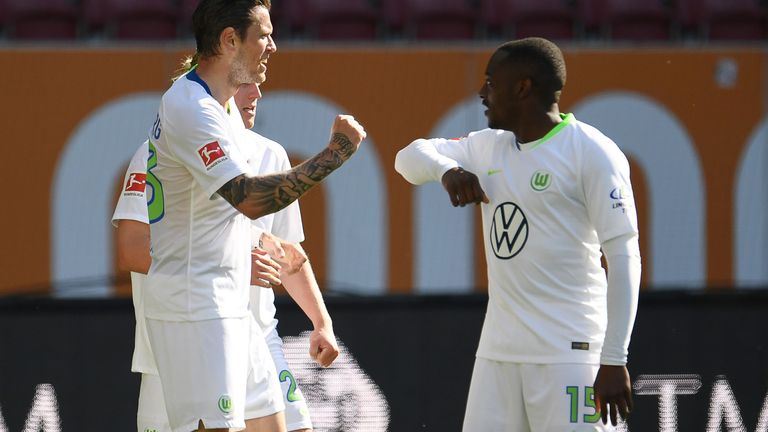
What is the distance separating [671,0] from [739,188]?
193 centimetres

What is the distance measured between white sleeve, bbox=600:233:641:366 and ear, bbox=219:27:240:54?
114cm

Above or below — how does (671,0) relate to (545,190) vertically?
above

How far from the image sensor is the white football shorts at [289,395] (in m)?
4.21

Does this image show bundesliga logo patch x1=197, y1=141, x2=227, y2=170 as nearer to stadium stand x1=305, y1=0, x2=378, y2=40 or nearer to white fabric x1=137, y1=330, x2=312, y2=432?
white fabric x1=137, y1=330, x2=312, y2=432

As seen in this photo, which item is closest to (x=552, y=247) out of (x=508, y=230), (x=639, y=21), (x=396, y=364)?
(x=508, y=230)

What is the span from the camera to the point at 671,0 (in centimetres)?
916

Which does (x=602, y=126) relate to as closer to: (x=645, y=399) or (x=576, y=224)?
(x=645, y=399)

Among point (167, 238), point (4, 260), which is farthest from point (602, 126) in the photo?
point (167, 238)

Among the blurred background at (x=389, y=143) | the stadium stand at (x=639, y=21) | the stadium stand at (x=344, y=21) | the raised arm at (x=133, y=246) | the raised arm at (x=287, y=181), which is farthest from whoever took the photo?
Result: the stadium stand at (x=639, y=21)

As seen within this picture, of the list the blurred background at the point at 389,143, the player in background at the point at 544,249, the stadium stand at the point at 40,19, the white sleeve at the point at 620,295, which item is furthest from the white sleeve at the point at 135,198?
the stadium stand at the point at 40,19

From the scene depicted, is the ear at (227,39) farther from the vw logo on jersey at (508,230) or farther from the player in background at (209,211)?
the vw logo on jersey at (508,230)

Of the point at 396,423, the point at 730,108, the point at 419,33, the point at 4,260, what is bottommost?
the point at 396,423

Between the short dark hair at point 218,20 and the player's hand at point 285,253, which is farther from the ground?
the short dark hair at point 218,20

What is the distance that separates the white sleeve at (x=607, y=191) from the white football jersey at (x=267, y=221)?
1144mm
